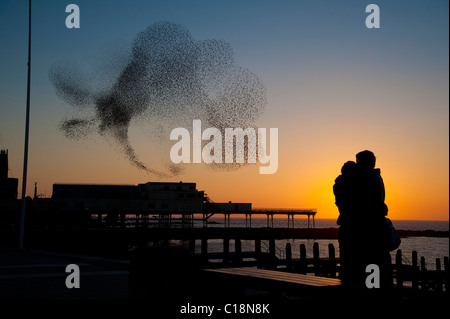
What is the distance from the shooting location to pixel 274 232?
6831cm

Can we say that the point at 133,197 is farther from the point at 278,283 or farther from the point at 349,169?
the point at 278,283

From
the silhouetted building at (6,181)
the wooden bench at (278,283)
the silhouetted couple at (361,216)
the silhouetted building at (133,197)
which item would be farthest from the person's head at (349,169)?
the silhouetted building at (6,181)

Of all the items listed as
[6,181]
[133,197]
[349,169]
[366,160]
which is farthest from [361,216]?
[6,181]

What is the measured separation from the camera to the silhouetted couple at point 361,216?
291 inches

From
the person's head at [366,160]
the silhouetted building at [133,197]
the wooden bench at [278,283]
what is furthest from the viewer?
the silhouetted building at [133,197]

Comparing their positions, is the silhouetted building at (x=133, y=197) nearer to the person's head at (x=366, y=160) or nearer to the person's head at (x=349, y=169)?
the person's head at (x=349, y=169)

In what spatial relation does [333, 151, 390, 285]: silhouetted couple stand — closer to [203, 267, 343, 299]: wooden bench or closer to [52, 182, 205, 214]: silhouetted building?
[203, 267, 343, 299]: wooden bench

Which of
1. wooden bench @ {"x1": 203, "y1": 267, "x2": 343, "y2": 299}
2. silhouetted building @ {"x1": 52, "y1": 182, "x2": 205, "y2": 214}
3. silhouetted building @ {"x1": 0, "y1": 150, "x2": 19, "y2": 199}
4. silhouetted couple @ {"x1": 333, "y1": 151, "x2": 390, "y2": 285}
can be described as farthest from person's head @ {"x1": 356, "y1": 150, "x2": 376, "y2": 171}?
silhouetted building @ {"x1": 0, "y1": 150, "x2": 19, "y2": 199}

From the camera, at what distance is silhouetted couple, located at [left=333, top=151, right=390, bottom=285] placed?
7402 mm

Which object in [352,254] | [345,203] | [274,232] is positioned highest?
[345,203]

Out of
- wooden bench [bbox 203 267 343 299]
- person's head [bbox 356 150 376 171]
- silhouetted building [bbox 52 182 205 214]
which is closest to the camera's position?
wooden bench [bbox 203 267 343 299]
